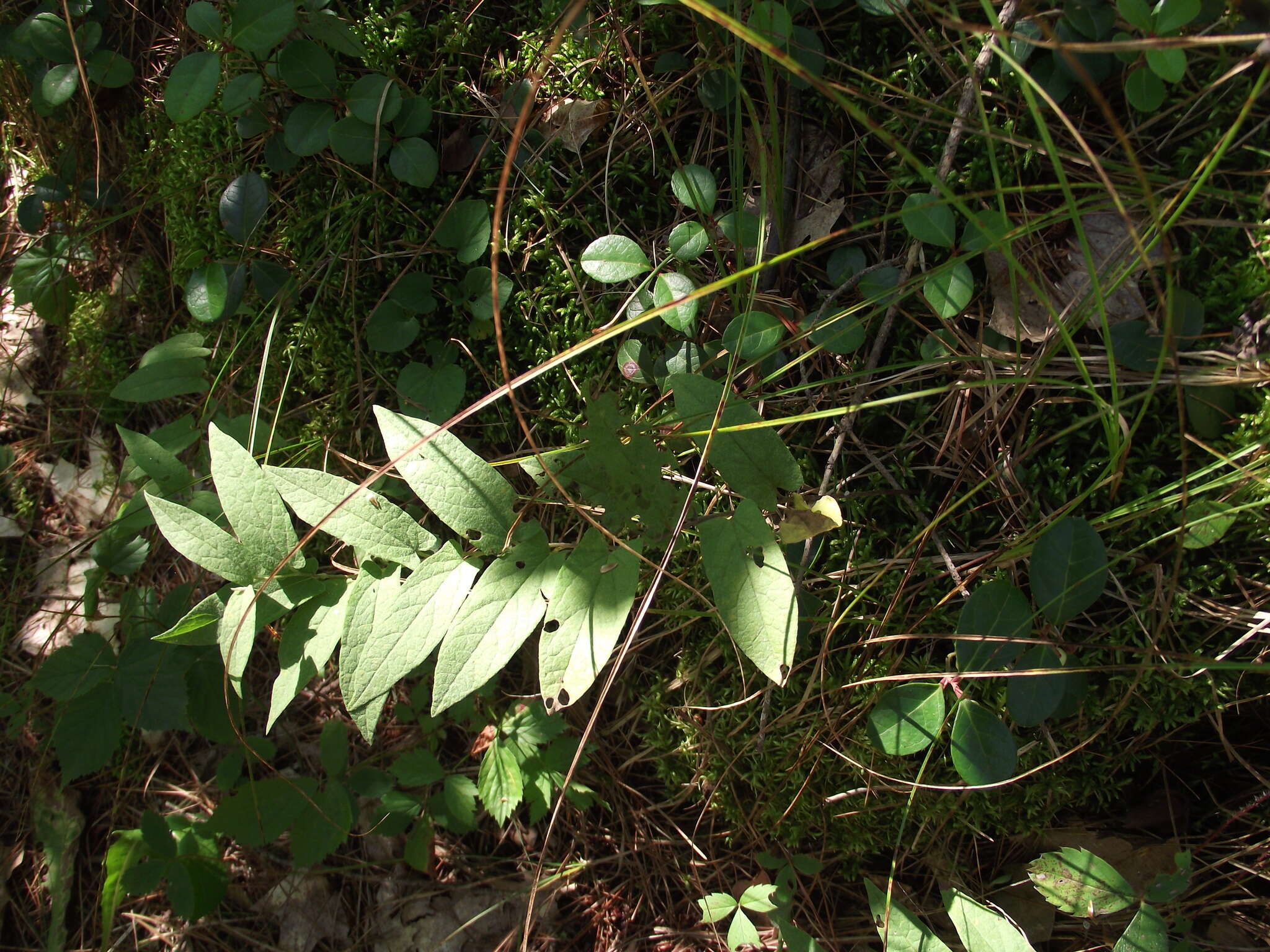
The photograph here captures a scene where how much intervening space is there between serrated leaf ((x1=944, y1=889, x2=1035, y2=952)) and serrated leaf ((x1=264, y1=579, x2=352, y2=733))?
1.22 meters

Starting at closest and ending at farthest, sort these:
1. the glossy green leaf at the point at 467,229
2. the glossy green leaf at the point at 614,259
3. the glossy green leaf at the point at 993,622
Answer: the glossy green leaf at the point at 993,622 → the glossy green leaf at the point at 614,259 → the glossy green leaf at the point at 467,229

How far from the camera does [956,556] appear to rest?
1.54 m

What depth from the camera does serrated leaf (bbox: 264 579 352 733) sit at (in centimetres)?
134

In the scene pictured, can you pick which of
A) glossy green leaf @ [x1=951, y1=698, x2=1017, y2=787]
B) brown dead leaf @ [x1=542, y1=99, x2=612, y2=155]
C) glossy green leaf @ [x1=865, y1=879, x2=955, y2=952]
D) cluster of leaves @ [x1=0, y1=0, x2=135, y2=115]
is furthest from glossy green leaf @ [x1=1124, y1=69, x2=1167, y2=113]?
cluster of leaves @ [x1=0, y1=0, x2=135, y2=115]

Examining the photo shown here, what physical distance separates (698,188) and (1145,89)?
80 cm

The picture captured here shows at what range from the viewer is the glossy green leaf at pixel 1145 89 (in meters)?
Result: 1.35

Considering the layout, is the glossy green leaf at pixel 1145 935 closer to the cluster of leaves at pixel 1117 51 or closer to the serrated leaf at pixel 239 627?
the cluster of leaves at pixel 1117 51

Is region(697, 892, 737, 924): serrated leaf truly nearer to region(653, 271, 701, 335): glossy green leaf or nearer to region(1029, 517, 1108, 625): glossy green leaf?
region(1029, 517, 1108, 625): glossy green leaf

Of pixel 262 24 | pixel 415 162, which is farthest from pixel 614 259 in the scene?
pixel 262 24

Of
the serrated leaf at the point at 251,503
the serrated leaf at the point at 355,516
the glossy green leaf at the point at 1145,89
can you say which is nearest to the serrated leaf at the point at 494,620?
the serrated leaf at the point at 355,516

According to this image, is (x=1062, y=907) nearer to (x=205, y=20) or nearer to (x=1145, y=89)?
(x=1145, y=89)

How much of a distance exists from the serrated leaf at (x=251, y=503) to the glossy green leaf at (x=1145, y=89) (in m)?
1.63

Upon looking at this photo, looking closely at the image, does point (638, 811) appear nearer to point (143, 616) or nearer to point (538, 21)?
point (143, 616)

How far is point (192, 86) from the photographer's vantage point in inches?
67.9
